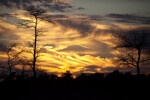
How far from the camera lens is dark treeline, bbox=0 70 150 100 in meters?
16.0

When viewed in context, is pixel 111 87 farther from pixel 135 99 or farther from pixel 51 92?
pixel 51 92

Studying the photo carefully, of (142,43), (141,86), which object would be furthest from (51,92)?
(142,43)

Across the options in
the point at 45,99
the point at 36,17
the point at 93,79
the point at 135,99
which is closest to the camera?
the point at 135,99

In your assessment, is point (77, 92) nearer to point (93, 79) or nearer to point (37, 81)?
point (93, 79)

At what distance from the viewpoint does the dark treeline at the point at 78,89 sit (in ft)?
52.6

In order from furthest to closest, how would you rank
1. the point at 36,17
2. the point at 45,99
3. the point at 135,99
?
the point at 36,17 → the point at 45,99 → the point at 135,99

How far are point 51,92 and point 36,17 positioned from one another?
9724 mm

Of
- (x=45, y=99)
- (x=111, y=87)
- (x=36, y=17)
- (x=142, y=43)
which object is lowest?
(x=45, y=99)

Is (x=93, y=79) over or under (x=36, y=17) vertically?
under

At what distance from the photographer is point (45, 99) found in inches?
658

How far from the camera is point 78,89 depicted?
57.2 ft

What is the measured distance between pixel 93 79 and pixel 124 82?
298 cm

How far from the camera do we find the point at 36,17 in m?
22.9

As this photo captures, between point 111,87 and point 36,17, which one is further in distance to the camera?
point 36,17
